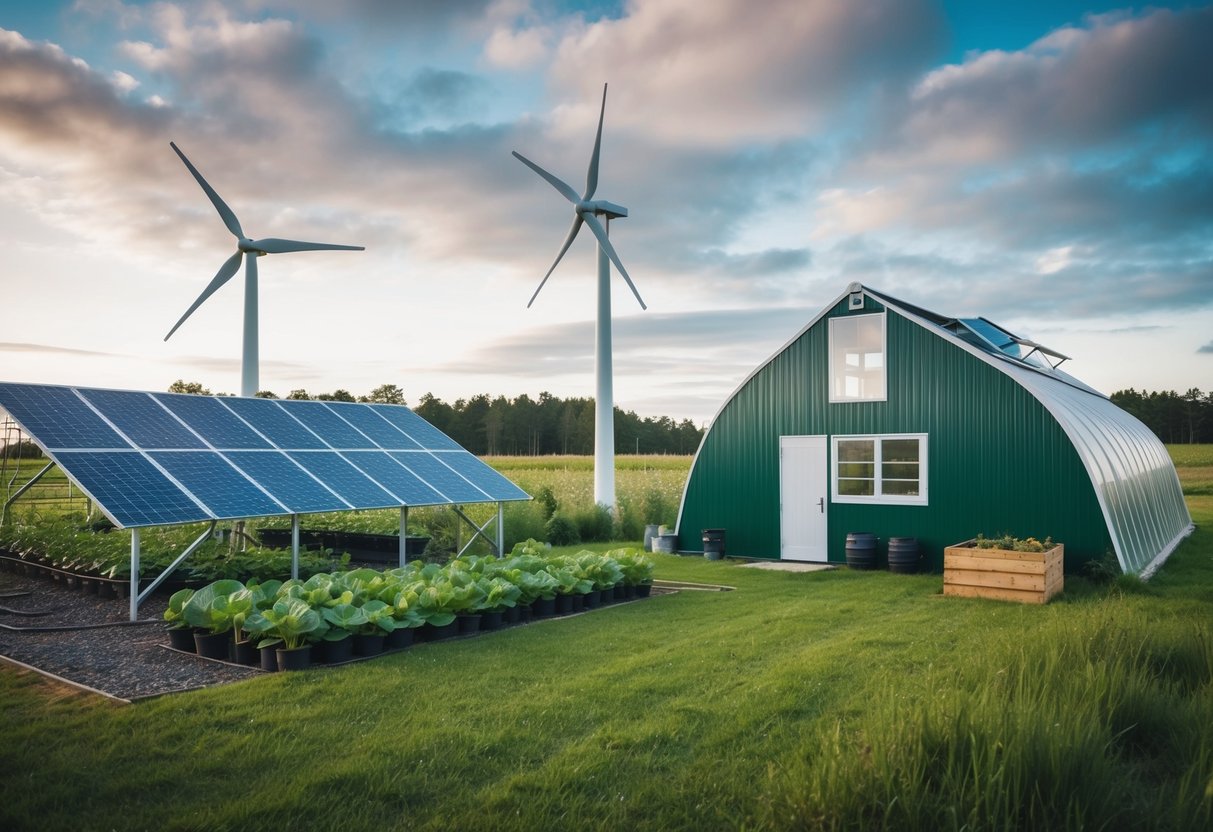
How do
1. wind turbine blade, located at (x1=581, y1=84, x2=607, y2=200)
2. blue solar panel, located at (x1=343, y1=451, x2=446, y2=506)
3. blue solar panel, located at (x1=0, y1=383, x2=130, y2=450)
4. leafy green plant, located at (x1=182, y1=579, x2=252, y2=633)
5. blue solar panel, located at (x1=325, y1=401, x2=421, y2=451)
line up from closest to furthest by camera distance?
1. leafy green plant, located at (x1=182, y1=579, x2=252, y2=633)
2. blue solar panel, located at (x1=0, y1=383, x2=130, y2=450)
3. blue solar panel, located at (x1=343, y1=451, x2=446, y2=506)
4. blue solar panel, located at (x1=325, y1=401, x2=421, y2=451)
5. wind turbine blade, located at (x1=581, y1=84, x2=607, y2=200)

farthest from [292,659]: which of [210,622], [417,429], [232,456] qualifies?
[417,429]

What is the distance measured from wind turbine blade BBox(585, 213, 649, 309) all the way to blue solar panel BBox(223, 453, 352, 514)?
9921 mm

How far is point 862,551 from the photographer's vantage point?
15.2m

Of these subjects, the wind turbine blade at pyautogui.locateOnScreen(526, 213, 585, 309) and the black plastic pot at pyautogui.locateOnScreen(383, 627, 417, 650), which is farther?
the wind turbine blade at pyautogui.locateOnScreen(526, 213, 585, 309)

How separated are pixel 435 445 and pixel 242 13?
8.04m

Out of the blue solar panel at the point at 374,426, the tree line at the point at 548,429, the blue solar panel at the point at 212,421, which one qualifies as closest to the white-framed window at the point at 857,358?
the blue solar panel at the point at 374,426

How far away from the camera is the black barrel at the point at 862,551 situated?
598 inches

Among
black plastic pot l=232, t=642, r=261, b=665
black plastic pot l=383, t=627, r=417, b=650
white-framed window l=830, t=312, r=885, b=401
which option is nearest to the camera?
black plastic pot l=232, t=642, r=261, b=665

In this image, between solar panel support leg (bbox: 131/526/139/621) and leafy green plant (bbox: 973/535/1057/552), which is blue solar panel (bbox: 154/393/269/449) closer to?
solar panel support leg (bbox: 131/526/139/621)

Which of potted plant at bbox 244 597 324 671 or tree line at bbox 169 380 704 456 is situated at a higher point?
tree line at bbox 169 380 704 456

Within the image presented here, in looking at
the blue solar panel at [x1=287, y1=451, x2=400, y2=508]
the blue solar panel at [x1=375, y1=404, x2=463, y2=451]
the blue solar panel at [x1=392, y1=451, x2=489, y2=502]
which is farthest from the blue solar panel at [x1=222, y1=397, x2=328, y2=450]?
the blue solar panel at [x1=375, y1=404, x2=463, y2=451]

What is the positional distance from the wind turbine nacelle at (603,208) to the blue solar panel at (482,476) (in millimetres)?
8419

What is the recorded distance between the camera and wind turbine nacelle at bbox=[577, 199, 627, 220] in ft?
70.6

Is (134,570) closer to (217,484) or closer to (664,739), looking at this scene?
(217,484)
